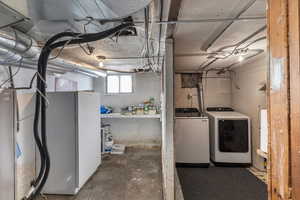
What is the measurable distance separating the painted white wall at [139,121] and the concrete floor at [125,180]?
2.80ft

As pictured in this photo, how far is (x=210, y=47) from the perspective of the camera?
2355 millimetres

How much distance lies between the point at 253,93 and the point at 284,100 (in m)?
3.42

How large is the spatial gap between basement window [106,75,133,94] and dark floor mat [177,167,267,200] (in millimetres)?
2924

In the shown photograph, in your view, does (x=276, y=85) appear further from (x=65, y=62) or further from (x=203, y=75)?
(x=203, y=75)

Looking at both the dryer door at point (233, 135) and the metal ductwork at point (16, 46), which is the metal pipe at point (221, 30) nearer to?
the dryer door at point (233, 135)

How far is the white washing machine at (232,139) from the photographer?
11.2 ft

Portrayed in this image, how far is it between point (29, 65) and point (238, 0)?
2583 mm

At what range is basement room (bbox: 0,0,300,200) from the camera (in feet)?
1.61

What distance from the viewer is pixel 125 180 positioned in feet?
10.0

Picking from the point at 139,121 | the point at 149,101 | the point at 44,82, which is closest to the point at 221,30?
the point at 44,82

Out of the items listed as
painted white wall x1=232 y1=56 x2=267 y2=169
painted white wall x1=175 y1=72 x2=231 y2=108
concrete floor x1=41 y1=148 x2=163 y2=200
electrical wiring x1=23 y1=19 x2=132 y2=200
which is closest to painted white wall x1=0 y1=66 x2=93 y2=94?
electrical wiring x1=23 y1=19 x2=132 y2=200

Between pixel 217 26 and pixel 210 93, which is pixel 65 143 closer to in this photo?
pixel 217 26

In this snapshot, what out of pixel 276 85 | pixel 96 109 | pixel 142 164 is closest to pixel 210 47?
pixel 276 85

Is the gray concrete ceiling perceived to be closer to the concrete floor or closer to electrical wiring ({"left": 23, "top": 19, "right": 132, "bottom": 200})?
electrical wiring ({"left": 23, "top": 19, "right": 132, "bottom": 200})
